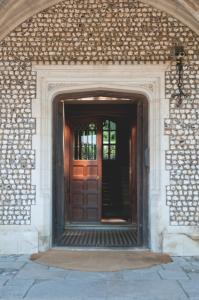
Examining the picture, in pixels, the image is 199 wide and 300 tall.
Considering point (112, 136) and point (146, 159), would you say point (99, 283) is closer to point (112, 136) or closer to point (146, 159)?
point (146, 159)

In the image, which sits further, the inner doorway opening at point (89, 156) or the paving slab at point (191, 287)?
the inner doorway opening at point (89, 156)

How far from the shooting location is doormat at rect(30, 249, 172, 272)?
5395 millimetres

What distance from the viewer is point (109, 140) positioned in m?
10.4

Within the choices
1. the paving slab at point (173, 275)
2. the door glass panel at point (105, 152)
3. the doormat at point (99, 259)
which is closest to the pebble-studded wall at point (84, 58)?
the doormat at point (99, 259)

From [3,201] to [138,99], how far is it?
7.80ft

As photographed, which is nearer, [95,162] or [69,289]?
[69,289]

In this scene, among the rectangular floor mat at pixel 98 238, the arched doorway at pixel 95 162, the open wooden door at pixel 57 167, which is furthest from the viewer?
the arched doorway at pixel 95 162

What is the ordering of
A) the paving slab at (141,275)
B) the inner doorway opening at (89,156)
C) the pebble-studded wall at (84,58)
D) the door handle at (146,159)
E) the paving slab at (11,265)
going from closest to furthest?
1. the paving slab at (141,275)
2. the paving slab at (11,265)
3. the pebble-studded wall at (84,58)
4. the door handle at (146,159)
5. the inner doorway opening at (89,156)

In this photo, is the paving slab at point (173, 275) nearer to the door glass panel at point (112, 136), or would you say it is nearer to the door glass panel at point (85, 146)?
the door glass panel at point (85, 146)

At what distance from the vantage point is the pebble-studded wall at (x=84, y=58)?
6.17 metres

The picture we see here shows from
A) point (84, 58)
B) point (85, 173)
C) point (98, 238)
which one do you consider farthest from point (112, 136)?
point (84, 58)

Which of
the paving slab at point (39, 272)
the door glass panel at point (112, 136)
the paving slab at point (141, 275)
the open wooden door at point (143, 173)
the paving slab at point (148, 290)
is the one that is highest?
the door glass panel at point (112, 136)

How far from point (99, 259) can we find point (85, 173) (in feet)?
11.7

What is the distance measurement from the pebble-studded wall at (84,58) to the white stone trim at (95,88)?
0.30ft
